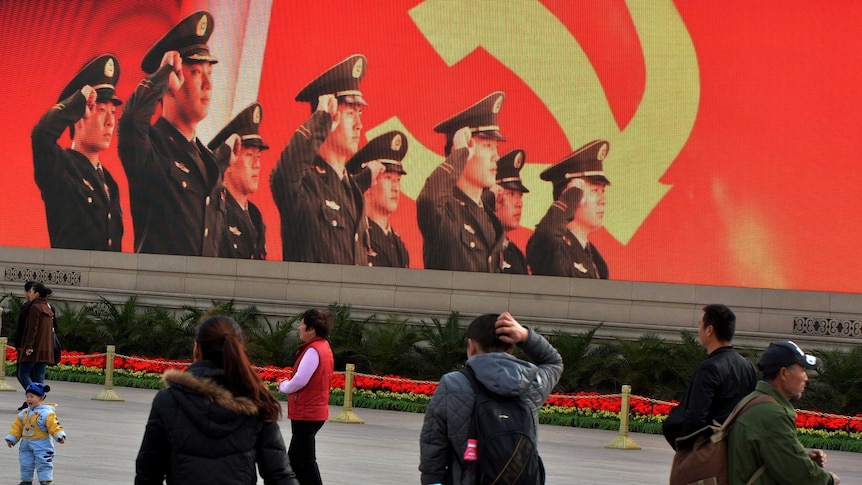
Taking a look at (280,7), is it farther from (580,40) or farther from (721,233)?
(721,233)

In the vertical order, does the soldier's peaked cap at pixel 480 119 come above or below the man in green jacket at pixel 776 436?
above

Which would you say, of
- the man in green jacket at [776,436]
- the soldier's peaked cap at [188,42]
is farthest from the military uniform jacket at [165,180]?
the man in green jacket at [776,436]

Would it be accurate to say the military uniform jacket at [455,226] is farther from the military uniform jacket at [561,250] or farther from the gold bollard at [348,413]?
the gold bollard at [348,413]

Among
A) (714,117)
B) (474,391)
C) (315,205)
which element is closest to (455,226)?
(315,205)

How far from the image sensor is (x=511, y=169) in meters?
19.7

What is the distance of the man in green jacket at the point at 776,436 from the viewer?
446 centimetres

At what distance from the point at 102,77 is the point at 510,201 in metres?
8.05

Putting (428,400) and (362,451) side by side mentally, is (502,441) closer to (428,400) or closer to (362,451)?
(362,451)

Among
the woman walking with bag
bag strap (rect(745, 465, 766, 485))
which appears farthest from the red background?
bag strap (rect(745, 465, 766, 485))

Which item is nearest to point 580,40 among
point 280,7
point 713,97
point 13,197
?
point 713,97

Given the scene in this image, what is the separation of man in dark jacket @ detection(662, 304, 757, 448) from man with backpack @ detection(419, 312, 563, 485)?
1167mm

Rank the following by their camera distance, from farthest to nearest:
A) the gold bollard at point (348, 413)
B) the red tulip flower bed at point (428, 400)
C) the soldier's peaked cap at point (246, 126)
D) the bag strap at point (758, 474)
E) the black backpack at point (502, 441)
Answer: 1. the soldier's peaked cap at point (246, 126)
2. the red tulip flower bed at point (428, 400)
3. the gold bollard at point (348, 413)
4. the bag strap at point (758, 474)
5. the black backpack at point (502, 441)

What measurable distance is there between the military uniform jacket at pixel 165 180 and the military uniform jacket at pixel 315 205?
119cm

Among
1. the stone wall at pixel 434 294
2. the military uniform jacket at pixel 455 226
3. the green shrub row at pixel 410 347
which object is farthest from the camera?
the military uniform jacket at pixel 455 226
